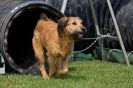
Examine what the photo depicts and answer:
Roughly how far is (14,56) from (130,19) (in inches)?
138

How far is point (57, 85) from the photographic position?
740 cm

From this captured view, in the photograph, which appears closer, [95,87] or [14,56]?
[95,87]

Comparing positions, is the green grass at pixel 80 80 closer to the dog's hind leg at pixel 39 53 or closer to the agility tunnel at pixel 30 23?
the dog's hind leg at pixel 39 53

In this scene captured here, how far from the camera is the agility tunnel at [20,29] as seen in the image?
28.6ft

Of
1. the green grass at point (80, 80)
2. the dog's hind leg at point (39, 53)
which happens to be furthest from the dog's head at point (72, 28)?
the dog's hind leg at point (39, 53)

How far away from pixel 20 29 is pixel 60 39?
307 cm

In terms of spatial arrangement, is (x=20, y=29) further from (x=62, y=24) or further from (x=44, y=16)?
(x=62, y=24)

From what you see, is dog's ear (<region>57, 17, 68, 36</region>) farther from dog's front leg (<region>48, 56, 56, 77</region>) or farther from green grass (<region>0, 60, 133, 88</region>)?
green grass (<region>0, 60, 133, 88</region>)

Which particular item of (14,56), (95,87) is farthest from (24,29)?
(95,87)

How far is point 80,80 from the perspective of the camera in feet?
26.5

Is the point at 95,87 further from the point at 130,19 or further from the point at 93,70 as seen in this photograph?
the point at 130,19

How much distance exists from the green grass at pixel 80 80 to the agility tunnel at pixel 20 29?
603mm

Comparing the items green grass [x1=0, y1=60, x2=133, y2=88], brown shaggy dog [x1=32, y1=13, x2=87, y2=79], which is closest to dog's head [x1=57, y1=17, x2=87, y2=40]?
brown shaggy dog [x1=32, y1=13, x2=87, y2=79]

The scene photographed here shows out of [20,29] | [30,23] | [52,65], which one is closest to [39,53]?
[52,65]
